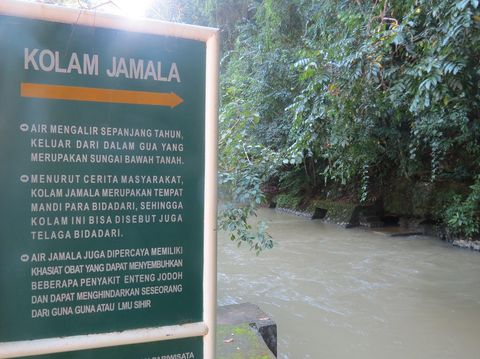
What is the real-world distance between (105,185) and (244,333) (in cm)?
204

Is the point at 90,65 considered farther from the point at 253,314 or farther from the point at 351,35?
the point at 351,35

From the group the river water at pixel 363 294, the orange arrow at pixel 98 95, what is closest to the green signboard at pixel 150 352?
the orange arrow at pixel 98 95

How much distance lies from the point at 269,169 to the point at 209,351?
2.51 m

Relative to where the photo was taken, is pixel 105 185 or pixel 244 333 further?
pixel 244 333

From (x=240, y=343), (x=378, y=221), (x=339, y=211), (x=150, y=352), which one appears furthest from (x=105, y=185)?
(x=339, y=211)

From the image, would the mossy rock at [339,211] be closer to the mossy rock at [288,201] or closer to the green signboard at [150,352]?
the mossy rock at [288,201]

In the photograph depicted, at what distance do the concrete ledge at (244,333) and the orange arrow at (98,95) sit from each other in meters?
1.81

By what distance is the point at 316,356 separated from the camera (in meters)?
3.99

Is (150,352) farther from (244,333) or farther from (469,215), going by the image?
(469,215)

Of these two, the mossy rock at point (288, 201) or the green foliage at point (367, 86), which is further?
the mossy rock at point (288, 201)

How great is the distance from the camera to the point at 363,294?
230 inches

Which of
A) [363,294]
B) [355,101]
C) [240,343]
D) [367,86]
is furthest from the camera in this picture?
[363,294]

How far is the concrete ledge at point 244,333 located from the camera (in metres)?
2.66

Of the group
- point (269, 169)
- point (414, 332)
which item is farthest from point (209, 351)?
point (414, 332)
